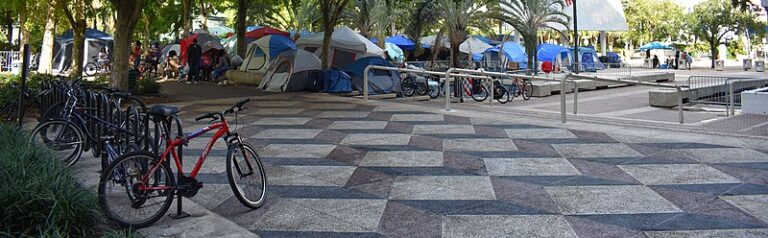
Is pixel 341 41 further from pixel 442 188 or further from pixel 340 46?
pixel 442 188

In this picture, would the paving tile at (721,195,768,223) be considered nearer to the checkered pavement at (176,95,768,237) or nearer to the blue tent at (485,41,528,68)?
the checkered pavement at (176,95,768,237)

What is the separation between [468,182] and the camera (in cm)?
Result: 684

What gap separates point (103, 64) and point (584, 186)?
27763 mm

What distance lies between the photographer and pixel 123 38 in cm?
1617

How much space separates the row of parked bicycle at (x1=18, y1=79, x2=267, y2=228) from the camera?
5031 mm

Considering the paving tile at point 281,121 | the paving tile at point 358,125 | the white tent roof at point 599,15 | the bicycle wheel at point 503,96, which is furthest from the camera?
the white tent roof at point 599,15

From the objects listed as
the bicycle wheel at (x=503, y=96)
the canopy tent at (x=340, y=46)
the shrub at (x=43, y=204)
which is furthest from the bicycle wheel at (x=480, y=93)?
the shrub at (x=43, y=204)

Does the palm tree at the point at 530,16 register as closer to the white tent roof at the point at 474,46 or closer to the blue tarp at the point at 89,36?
the white tent roof at the point at 474,46

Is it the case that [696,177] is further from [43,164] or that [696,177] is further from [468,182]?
[43,164]

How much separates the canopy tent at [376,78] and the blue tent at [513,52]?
22146mm

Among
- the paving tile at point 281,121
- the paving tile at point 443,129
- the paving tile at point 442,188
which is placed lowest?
the paving tile at point 442,188

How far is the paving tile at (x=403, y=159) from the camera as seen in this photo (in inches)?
309

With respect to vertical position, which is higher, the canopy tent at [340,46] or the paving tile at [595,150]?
the canopy tent at [340,46]

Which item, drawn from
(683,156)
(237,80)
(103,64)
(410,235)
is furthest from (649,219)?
(103,64)
